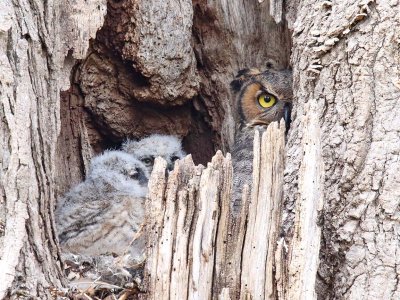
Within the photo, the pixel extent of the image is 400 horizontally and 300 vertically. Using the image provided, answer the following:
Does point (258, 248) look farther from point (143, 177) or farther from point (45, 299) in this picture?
point (143, 177)

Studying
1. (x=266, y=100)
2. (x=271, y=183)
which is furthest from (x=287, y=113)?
(x=271, y=183)

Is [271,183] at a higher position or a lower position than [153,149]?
lower

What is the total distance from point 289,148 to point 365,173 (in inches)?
14.6

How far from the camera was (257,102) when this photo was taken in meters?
3.60

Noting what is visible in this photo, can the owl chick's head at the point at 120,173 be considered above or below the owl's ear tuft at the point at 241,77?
below

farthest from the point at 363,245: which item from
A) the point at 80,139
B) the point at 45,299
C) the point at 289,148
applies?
the point at 80,139

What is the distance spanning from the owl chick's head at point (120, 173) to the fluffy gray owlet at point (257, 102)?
508 millimetres

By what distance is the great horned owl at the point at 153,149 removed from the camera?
11.3 feet

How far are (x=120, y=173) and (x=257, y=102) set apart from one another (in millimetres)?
908

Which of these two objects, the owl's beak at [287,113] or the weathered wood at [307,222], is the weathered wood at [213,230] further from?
the owl's beak at [287,113]

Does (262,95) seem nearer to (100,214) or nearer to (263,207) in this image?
(100,214)

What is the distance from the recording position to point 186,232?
6.62 feet

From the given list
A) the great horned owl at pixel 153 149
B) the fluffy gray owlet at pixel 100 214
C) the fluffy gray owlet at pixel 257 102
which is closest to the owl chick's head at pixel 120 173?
the fluffy gray owlet at pixel 100 214

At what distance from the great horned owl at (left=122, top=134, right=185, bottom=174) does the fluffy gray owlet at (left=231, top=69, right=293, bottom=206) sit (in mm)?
310
